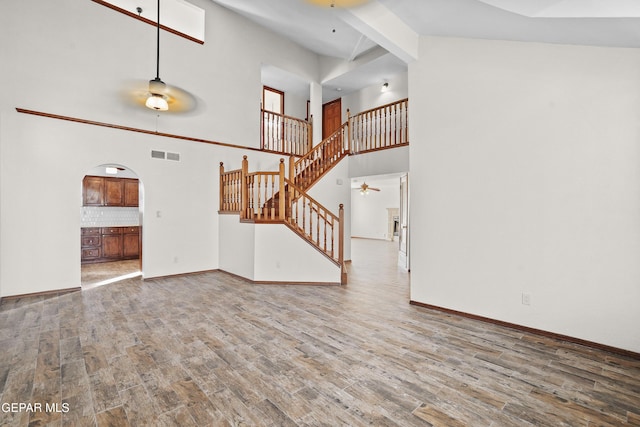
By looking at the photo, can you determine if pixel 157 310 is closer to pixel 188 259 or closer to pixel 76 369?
pixel 76 369

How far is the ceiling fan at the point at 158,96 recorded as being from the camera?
4.25m

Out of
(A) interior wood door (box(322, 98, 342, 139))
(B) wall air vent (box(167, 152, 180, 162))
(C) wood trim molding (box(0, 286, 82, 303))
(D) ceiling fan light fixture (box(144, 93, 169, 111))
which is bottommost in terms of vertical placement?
(C) wood trim molding (box(0, 286, 82, 303))

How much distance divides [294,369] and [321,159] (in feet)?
18.1

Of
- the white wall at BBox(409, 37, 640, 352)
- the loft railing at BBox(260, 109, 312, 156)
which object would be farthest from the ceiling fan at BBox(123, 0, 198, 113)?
the white wall at BBox(409, 37, 640, 352)

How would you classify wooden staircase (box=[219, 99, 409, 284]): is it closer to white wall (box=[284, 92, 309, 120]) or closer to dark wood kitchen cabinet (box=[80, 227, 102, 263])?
white wall (box=[284, 92, 309, 120])

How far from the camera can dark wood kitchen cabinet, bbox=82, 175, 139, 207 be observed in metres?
7.70

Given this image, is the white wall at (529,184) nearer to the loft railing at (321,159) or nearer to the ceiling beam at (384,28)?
the ceiling beam at (384,28)

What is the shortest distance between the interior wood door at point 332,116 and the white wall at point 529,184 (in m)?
5.69

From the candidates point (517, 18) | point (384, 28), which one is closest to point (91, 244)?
point (384, 28)

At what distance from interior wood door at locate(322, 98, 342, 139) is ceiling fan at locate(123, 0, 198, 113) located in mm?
4886

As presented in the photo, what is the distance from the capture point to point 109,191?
26.2 ft

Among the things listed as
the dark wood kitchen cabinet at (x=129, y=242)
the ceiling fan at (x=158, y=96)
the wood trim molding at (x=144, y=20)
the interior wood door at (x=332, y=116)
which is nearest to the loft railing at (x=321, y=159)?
the interior wood door at (x=332, y=116)

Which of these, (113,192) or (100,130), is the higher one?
(100,130)

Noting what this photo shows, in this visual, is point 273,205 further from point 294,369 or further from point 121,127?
point 294,369
